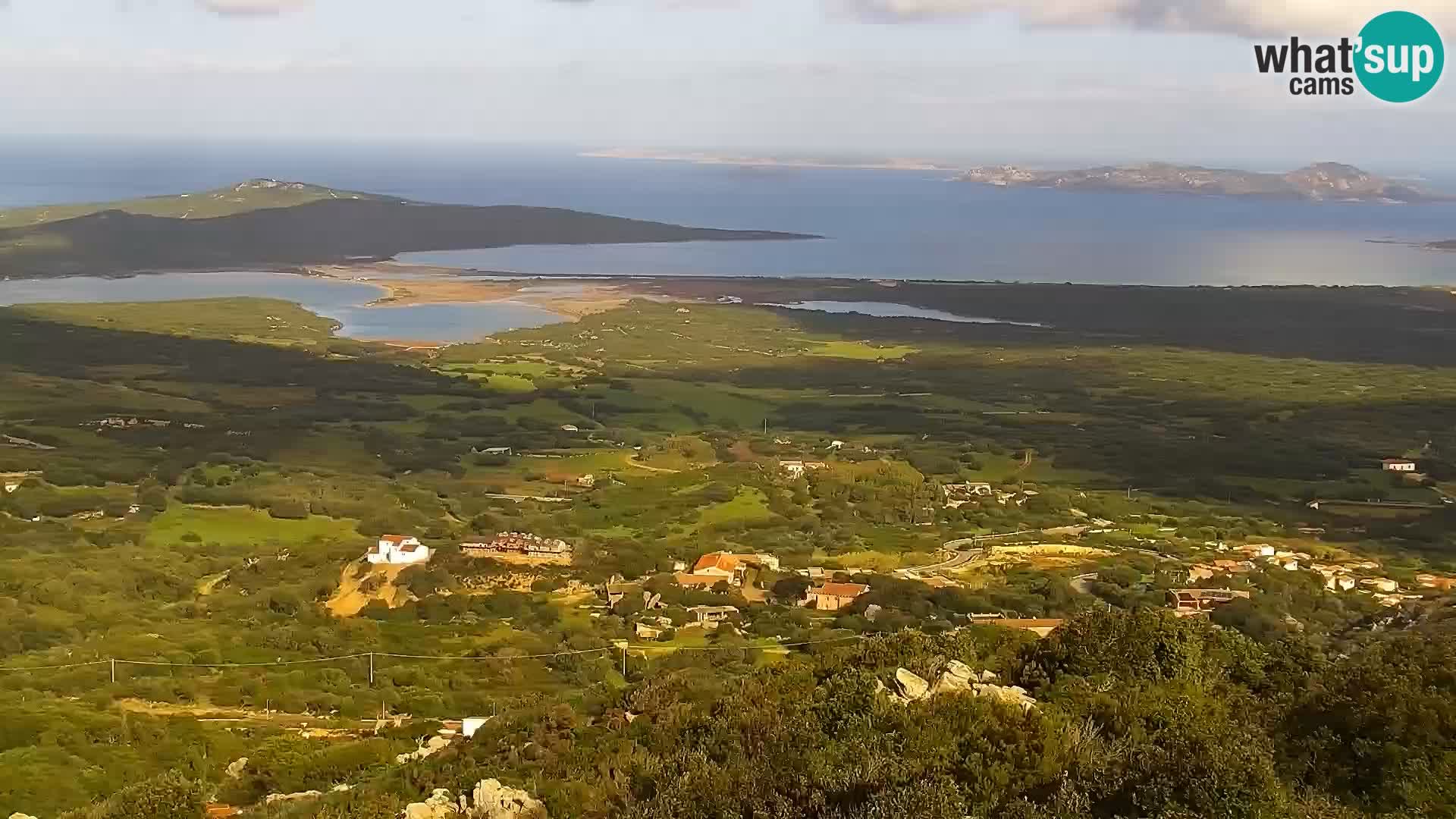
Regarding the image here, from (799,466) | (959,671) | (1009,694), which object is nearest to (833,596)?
(959,671)

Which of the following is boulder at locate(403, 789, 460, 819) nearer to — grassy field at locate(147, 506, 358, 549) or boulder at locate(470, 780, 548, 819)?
boulder at locate(470, 780, 548, 819)

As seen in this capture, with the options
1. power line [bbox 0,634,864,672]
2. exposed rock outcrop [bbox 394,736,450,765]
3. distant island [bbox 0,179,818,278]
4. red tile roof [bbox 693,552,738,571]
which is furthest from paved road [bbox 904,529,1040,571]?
distant island [bbox 0,179,818,278]

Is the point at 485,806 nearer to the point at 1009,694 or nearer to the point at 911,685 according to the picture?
the point at 911,685

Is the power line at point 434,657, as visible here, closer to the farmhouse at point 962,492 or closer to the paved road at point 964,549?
the paved road at point 964,549

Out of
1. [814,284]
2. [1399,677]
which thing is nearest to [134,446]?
[1399,677]

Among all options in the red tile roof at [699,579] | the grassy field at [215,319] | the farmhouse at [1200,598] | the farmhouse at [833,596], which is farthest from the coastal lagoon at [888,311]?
the farmhouse at [833,596]

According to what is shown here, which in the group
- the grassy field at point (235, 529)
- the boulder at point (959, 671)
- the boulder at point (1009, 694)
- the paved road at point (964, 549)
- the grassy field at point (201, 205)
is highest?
the grassy field at point (201, 205)
